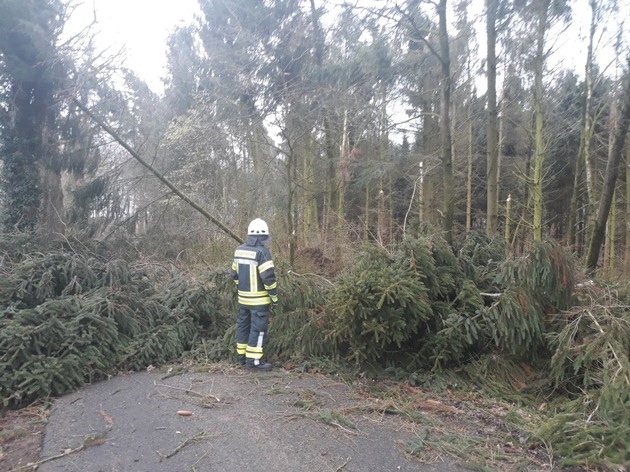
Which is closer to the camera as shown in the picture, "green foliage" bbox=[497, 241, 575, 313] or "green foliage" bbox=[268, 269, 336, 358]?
"green foliage" bbox=[497, 241, 575, 313]

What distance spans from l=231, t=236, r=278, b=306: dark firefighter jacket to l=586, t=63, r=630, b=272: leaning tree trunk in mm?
5394

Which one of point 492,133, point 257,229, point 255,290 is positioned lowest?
point 255,290

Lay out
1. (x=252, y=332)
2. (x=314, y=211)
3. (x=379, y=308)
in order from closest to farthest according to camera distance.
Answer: (x=379, y=308) < (x=252, y=332) < (x=314, y=211)

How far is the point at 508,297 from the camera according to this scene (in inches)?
221

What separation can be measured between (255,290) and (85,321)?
2098 millimetres

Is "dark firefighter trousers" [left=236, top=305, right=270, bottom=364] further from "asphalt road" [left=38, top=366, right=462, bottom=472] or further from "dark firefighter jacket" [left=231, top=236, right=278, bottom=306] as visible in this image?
"asphalt road" [left=38, top=366, right=462, bottom=472]

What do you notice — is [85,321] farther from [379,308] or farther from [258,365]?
[379,308]

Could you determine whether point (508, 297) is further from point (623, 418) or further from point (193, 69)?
point (193, 69)

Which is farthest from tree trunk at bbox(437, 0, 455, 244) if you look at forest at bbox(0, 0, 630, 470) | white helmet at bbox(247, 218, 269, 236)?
white helmet at bbox(247, 218, 269, 236)

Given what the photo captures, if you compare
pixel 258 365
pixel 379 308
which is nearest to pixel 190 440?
pixel 258 365

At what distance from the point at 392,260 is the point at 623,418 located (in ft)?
10.4

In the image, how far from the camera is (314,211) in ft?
54.7

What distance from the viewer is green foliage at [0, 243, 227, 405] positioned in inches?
185

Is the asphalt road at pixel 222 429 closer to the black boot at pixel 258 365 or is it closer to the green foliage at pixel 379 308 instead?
the black boot at pixel 258 365
